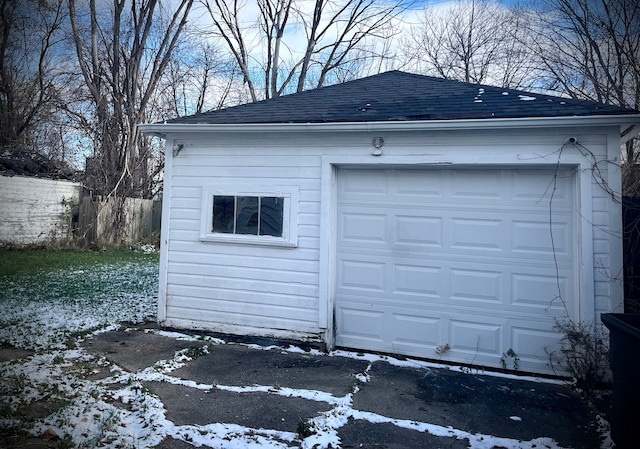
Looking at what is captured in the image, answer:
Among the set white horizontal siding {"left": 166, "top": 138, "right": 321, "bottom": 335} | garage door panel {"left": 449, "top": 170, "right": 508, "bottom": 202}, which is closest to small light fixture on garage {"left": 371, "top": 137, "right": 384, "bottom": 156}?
white horizontal siding {"left": 166, "top": 138, "right": 321, "bottom": 335}

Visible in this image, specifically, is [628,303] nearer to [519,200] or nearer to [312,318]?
[519,200]

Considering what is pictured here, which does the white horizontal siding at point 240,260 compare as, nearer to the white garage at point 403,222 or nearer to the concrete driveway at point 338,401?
the white garage at point 403,222

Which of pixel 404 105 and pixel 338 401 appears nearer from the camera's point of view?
pixel 338 401

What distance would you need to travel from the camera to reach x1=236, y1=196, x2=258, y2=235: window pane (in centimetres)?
559

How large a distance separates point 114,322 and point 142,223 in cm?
1059

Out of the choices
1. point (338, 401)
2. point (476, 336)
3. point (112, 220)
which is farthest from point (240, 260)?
point (112, 220)

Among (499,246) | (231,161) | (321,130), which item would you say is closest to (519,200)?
(499,246)

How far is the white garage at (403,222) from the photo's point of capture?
452 centimetres

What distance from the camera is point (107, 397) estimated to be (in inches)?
145

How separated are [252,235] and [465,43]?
15.2m

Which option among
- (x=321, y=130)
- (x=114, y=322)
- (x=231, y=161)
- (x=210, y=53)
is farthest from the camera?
(x=210, y=53)

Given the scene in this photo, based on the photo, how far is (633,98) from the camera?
9.14 metres

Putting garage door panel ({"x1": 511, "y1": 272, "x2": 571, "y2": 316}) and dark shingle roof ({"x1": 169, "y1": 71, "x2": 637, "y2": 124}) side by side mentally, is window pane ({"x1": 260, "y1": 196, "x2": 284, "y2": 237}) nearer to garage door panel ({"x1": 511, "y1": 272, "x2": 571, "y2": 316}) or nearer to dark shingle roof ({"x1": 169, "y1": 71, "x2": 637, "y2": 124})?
dark shingle roof ({"x1": 169, "y1": 71, "x2": 637, "y2": 124})

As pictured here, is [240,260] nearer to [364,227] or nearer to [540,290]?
[364,227]
